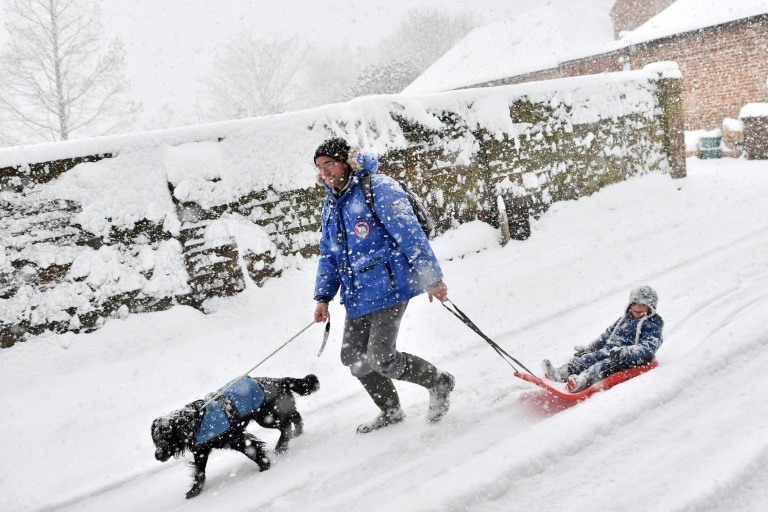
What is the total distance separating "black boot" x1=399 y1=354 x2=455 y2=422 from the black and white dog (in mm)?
691

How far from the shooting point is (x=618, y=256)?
23.4 ft

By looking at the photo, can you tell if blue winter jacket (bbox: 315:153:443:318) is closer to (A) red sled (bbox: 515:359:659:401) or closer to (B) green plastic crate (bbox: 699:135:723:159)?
(A) red sled (bbox: 515:359:659:401)

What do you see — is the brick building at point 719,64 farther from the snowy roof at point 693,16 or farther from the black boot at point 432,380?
the black boot at point 432,380

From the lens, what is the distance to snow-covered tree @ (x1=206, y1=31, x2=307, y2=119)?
34938 millimetres

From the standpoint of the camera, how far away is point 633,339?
13.0 feet

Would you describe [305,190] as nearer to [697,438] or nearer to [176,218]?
[176,218]

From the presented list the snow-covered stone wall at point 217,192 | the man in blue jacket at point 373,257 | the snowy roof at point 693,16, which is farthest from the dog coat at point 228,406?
the snowy roof at point 693,16

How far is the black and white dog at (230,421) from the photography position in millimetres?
3020

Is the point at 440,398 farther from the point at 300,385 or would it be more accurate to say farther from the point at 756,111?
the point at 756,111

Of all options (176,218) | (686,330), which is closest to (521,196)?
(686,330)

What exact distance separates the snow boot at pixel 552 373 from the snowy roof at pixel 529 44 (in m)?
19.9

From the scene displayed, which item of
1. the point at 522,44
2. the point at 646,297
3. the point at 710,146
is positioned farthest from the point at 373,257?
the point at 522,44

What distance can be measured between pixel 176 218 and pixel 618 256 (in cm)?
570

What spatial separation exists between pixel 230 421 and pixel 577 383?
2362 mm
